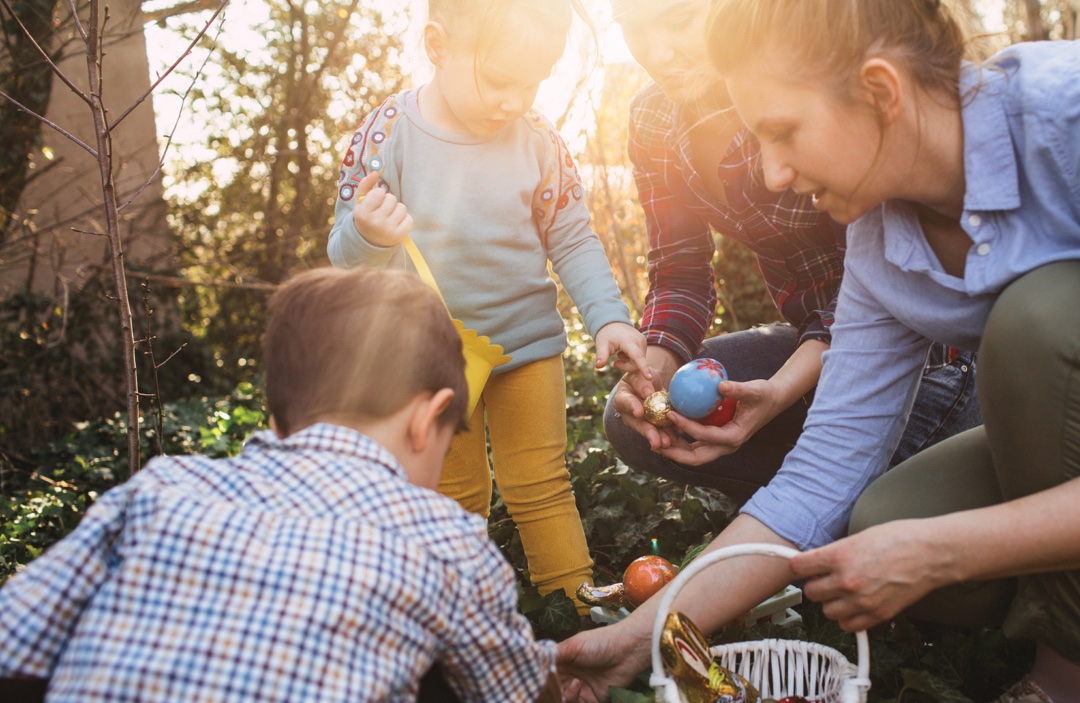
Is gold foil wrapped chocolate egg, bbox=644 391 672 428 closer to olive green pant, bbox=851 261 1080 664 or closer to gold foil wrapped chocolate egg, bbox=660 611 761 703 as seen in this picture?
olive green pant, bbox=851 261 1080 664

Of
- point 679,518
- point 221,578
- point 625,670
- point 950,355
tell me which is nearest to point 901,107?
point 950,355

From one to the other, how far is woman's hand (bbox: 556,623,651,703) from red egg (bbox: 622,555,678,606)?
0.93ft

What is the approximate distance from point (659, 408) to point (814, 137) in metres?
0.83

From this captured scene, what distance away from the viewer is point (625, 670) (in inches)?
64.6

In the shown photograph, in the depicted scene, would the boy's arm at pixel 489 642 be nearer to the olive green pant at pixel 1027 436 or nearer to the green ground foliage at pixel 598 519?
the green ground foliage at pixel 598 519

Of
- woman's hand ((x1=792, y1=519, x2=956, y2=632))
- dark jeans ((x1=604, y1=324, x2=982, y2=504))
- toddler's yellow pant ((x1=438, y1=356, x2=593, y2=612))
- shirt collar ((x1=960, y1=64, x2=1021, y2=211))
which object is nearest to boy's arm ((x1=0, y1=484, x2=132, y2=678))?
woman's hand ((x1=792, y1=519, x2=956, y2=632))

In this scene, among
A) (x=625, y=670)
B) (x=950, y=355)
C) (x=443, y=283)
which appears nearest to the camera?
(x=625, y=670)

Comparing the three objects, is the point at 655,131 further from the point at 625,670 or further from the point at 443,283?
the point at 625,670

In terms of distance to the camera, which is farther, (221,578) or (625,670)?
(625,670)

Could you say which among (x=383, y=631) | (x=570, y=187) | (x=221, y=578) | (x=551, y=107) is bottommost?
(x=383, y=631)

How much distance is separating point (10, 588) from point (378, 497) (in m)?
0.48

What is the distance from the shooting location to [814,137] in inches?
57.1

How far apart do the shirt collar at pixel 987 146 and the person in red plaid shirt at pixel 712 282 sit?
697 mm

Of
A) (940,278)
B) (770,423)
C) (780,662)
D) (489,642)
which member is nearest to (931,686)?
(780,662)
